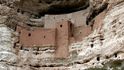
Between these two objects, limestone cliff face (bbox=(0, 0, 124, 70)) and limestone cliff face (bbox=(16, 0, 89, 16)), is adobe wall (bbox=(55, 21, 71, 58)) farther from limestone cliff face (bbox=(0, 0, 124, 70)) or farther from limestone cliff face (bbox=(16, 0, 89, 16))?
limestone cliff face (bbox=(16, 0, 89, 16))

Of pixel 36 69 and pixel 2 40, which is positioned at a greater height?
pixel 2 40

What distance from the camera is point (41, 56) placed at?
20.9 meters

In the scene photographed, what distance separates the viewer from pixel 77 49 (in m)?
19.7

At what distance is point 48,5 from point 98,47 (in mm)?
7790

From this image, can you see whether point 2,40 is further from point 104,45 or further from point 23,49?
point 104,45

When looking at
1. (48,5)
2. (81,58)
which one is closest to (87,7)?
(48,5)

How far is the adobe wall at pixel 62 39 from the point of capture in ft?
66.7

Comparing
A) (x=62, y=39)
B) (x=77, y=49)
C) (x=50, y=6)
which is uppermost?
(x=50, y=6)

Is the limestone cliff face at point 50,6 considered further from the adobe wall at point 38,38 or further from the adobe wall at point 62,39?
the adobe wall at point 62,39

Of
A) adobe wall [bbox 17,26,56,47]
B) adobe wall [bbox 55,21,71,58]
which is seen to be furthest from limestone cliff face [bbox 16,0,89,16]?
adobe wall [bbox 55,21,71,58]

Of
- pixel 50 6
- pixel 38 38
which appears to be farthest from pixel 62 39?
pixel 50 6

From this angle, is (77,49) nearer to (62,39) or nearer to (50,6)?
(62,39)

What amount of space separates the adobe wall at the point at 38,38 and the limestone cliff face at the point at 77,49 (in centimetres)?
31

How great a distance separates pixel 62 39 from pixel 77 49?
1533 mm
